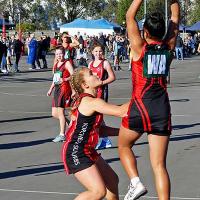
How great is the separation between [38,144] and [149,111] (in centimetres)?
586

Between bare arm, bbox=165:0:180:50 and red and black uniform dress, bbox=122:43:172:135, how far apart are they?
0.40ft

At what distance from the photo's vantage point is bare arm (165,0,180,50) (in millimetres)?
6959

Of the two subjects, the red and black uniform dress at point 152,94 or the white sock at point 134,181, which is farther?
the white sock at point 134,181

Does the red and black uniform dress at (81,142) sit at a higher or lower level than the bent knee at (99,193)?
higher

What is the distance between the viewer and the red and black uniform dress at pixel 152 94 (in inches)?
267

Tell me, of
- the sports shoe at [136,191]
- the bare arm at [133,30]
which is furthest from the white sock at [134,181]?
the bare arm at [133,30]

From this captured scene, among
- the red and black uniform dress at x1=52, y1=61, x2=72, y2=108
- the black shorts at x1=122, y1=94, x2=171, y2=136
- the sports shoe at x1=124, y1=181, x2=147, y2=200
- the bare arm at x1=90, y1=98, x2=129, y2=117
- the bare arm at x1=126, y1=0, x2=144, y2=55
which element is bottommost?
the sports shoe at x1=124, y1=181, x2=147, y2=200

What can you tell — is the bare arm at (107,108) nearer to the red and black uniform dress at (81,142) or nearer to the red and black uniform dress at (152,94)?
the red and black uniform dress at (81,142)

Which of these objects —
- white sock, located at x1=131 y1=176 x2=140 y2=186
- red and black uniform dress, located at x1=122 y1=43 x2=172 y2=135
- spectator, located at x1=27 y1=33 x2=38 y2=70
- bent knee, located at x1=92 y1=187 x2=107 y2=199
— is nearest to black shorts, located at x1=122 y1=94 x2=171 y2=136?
A: red and black uniform dress, located at x1=122 y1=43 x2=172 y2=135

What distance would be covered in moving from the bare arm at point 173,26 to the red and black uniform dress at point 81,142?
1.01 m

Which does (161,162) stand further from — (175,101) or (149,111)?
(175,101)

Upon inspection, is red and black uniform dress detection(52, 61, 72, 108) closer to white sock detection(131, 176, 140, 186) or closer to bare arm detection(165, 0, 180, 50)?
bare arm detection(165, 0, 180, 50)

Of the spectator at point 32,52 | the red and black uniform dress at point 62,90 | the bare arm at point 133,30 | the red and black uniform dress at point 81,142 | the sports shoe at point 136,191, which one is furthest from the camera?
the spectator at point 32,52

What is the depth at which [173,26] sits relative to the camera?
23.2 ft
